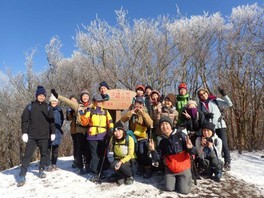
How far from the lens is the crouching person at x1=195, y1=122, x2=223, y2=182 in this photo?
4543 millimetres

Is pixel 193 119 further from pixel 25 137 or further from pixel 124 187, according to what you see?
pixel 25 137

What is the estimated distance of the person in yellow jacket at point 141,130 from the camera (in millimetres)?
4793

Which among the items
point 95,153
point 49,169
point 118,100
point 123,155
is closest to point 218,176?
point 123,155

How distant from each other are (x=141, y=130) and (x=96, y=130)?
0.87 meters

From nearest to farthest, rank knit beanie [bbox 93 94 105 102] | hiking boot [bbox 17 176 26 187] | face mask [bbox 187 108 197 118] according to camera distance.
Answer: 1. face mask [bbox 187 108 197 118]
2. hiking boot [bbox 17 176 26 187]
3. knit beanie [bbox 93 94 105 102]

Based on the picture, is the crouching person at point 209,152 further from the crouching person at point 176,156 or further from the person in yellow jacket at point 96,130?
the person in yellow jacket at point 96,130

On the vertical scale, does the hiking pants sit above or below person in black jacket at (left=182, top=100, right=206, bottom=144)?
below

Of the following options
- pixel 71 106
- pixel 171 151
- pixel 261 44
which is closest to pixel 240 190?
pixel 171 151

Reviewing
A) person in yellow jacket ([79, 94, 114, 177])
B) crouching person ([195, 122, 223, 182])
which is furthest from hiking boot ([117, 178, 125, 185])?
crouching person ([195, 122, 223, 182])

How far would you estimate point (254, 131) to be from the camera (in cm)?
815

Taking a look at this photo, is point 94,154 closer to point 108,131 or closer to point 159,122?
point 108,131

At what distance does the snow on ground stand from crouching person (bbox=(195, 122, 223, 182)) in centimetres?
24

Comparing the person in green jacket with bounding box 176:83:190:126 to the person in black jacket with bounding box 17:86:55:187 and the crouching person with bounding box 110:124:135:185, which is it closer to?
the crouching person with bounding box 110:124:135:185

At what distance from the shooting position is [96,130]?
5.02 meters
